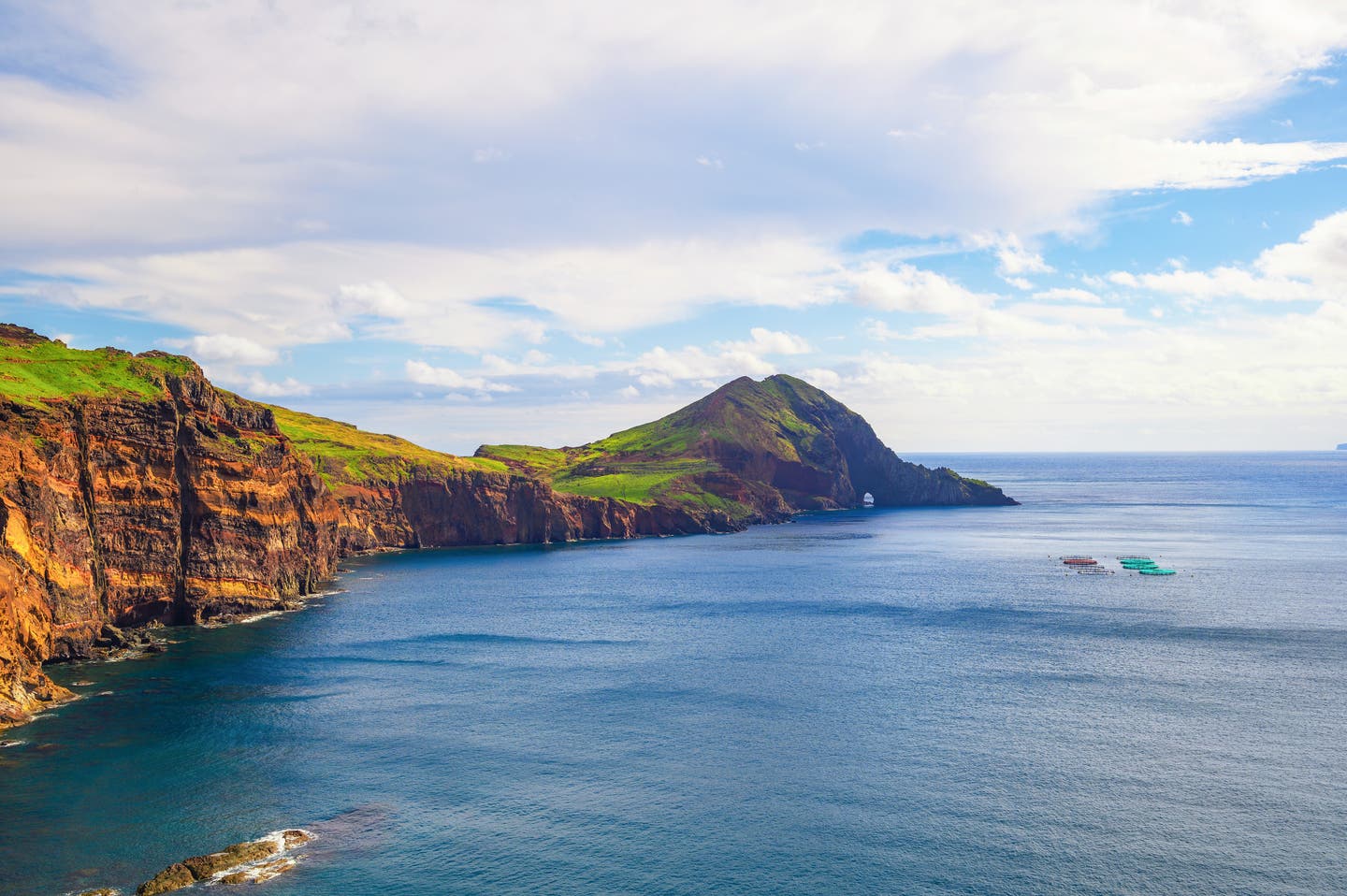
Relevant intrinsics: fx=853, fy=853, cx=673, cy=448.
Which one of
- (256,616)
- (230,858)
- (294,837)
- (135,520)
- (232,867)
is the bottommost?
(232,867)

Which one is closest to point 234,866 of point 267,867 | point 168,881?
point 267,867

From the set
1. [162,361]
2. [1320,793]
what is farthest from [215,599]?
[1320,793]

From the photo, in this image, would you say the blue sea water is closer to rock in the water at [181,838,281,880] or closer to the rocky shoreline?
the rocky shoreline

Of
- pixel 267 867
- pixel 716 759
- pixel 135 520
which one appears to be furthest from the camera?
pixel 135 520

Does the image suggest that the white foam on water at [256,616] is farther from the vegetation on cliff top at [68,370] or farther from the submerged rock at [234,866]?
the submerged rock at [234,866]

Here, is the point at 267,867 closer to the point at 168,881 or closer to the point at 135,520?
the point at 168,881

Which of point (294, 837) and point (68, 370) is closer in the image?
point (294, 837)
